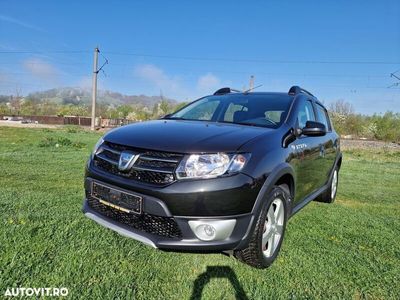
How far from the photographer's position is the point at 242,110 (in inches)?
151

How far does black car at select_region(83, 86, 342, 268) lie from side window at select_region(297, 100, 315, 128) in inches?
13.8

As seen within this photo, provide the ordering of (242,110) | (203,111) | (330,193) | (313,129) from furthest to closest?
(330,193), (203,111), (242,110), (313,129)

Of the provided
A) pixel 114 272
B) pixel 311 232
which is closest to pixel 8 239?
pixel 114 272

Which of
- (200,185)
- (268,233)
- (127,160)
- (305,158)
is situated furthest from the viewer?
(305,158)

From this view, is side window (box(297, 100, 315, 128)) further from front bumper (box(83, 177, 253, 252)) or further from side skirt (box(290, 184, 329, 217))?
front bumper (box(83, 177, 253, 252))

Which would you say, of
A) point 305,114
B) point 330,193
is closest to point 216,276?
point 305,114

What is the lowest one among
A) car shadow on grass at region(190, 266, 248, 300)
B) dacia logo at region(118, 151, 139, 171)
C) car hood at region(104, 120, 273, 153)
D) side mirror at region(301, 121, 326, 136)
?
car shadow on grass at region(190, 266, 248, 300)

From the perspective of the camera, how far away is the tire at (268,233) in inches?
101

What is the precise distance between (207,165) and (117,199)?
80cm

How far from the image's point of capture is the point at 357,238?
12.0ft

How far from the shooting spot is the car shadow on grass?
2357 mm

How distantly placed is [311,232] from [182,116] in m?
2.05

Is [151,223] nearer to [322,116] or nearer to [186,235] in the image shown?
[186,235]

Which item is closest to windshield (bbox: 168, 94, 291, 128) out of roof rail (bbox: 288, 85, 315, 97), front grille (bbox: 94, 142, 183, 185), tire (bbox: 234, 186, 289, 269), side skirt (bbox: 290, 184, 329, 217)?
roof rail (bbox: 288, 85, 315, 97)
